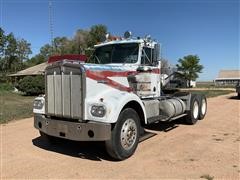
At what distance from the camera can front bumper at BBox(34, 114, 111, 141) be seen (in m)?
5.86

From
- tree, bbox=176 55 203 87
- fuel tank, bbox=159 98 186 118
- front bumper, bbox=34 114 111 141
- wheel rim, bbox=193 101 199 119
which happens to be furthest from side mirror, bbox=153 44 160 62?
tree, bbox=176 55 203 87

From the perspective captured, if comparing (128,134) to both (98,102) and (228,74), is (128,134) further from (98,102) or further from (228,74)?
(228,74)

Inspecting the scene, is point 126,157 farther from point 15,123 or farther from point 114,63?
point 15,123

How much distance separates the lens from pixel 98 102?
602 cm

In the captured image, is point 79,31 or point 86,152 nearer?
point 86,152

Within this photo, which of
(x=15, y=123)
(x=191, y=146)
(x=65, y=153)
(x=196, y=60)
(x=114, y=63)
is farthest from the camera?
(x=196, y=60)

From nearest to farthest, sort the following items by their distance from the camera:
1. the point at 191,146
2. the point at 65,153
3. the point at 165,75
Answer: the point at 65,153
the point at 191,146
the point at 165,75

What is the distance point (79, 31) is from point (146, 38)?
42735mm

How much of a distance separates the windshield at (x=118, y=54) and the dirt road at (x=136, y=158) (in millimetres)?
2177

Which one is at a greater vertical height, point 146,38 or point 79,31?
point 79,31

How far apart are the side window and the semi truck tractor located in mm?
52

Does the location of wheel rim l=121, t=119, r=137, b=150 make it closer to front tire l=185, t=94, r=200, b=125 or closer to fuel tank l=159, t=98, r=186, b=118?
fuel tank l=159, t=98, r=186, b=118

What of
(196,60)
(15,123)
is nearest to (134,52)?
(15,123)

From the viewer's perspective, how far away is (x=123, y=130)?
251 inches
